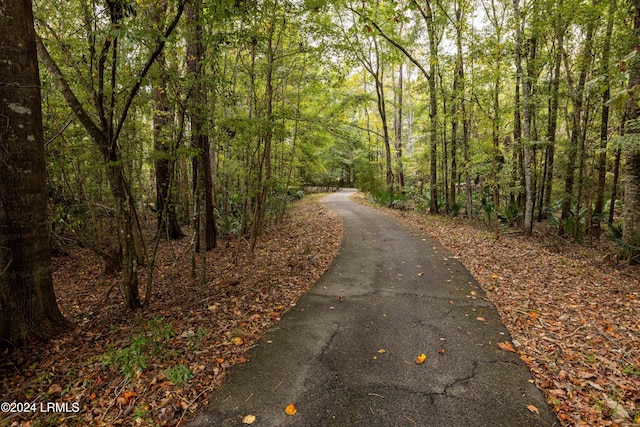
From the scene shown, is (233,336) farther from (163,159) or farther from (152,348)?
(163,159)

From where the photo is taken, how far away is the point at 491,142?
941 centimetres

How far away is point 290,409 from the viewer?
2822 mm

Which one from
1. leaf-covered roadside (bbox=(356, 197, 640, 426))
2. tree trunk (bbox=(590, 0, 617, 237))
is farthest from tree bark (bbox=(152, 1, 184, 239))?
tree trunk (bbox=(590, 0, 617, 237))

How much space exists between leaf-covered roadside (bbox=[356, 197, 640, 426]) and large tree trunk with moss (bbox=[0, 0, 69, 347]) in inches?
219

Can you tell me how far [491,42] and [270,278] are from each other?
9.01 meters

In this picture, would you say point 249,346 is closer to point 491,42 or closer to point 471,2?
point 491,42

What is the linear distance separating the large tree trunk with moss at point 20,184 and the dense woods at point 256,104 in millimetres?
114

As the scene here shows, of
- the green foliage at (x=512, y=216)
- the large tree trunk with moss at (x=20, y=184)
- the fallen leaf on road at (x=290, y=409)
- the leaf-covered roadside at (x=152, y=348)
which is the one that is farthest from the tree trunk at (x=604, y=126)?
the large tree trunk with moss at (x=20, y=184)

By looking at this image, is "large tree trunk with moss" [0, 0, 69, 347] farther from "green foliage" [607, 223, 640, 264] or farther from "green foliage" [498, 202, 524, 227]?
"green foliage" [498, 202, 524, 227]

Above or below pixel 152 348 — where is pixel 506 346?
below

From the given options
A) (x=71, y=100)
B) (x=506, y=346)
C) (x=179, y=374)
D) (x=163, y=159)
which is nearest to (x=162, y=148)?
(x=163, y=159)

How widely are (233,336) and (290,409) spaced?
157 centimetres

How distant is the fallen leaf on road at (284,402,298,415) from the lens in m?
2.79

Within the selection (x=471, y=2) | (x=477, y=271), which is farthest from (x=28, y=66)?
(x=471, y=2)
